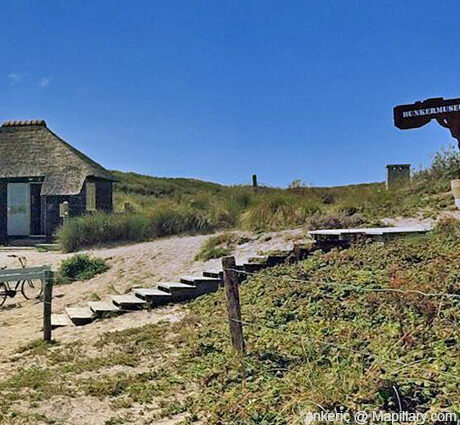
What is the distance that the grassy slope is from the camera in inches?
139

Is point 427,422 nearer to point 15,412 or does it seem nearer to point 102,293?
point 15,412

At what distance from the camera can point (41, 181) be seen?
19.4 m

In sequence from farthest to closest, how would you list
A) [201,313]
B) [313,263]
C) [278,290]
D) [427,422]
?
[313,263] → [201,313] → [278,290] → [427,422]

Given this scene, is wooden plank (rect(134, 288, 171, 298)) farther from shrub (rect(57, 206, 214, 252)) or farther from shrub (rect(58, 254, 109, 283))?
shrub (rect(57, 206, 214, 252))

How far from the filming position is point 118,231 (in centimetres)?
1538

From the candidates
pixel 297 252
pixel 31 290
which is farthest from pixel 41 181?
pixel 297 252

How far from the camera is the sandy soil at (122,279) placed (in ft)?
24.7

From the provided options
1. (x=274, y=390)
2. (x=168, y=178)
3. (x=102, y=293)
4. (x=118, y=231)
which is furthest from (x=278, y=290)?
(x=168, y=178)

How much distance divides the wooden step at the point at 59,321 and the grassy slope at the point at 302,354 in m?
1.31

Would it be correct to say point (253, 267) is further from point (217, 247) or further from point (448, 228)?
point (448, 228)

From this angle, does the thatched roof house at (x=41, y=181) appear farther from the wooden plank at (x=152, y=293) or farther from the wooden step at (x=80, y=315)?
the wooden plank at (x=152, y=293)

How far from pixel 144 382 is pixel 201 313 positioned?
2465 millimetres

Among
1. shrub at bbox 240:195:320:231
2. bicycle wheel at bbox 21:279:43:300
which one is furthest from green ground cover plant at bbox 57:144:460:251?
bicycle wheel at bbox 21:279:43:300

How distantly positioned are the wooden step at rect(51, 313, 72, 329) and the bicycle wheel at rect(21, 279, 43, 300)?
2.32 meters
